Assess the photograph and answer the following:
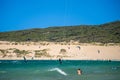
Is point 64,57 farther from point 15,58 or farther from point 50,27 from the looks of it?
point 50,27

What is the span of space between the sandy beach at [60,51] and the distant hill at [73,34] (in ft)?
32.3

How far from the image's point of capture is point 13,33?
104m

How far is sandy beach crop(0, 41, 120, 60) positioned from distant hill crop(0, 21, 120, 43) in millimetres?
9848

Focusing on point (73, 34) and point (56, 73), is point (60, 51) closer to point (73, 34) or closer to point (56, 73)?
point (73, 34)

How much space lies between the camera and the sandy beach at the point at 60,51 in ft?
244

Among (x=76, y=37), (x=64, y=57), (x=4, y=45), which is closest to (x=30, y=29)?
(x=76, y=37)

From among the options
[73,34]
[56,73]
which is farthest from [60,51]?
[56,73]

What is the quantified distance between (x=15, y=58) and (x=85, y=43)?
883 inches

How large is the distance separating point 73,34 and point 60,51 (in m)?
22.8

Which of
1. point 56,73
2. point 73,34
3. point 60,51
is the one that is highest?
point 73,34

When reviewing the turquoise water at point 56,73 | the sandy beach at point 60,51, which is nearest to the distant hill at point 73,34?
the sandy beach at point 60,51

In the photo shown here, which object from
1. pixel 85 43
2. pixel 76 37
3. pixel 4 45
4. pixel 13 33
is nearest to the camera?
pixel 4 45

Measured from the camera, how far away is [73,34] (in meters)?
99.1

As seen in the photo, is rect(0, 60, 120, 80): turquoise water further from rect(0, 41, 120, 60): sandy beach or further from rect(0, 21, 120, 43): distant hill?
rect(0, 21, 120, 43): distant hill
